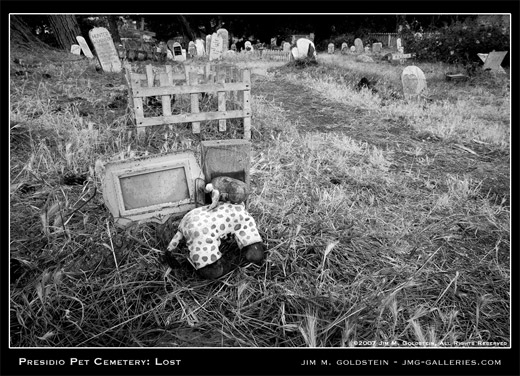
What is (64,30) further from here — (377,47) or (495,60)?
(377,47)

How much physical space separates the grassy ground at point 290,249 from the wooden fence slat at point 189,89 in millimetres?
286

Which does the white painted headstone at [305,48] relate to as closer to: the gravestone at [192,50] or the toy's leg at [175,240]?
the gravestone at [192,50]

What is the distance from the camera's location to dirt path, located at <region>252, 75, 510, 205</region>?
294 cm

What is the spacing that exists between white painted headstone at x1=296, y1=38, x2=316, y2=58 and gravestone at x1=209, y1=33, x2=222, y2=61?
7.43ft

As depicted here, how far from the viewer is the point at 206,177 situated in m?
1.61

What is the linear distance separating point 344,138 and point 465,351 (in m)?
2.36

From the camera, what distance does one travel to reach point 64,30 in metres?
7.19

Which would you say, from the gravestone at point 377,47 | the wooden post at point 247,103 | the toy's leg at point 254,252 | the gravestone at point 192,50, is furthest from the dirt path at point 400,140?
the gravestone at point 377,47

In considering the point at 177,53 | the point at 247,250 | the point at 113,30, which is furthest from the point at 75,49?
the point at 247,250

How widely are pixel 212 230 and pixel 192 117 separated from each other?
7.47ft

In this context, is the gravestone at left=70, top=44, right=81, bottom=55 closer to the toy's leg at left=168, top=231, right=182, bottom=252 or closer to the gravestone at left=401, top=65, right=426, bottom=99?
the gravestone at left=401, top=65, right=426, bottom=99

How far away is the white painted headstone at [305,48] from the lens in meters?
9.31

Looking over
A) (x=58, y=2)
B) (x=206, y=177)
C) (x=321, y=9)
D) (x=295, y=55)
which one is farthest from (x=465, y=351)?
(x=295, y=55)

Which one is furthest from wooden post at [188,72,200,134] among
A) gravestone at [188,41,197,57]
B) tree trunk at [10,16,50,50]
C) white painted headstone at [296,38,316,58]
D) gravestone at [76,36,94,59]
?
gravestone at [188,41,197,57]
